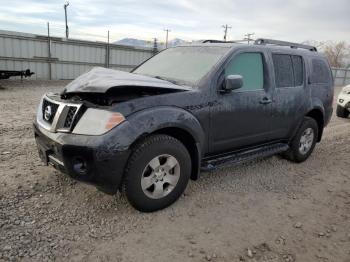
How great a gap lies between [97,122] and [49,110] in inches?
29.9

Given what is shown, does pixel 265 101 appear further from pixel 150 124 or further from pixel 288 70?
pixel 150 124

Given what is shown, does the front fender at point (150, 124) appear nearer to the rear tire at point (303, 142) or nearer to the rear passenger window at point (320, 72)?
the rear tire at point (303, 142)

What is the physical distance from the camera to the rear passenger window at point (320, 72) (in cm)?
538

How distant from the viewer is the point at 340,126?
8.83m

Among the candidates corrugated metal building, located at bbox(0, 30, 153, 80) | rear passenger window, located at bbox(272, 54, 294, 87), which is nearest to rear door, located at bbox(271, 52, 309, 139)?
rear passenger window, located at bbox(272, 54, 294, 87)

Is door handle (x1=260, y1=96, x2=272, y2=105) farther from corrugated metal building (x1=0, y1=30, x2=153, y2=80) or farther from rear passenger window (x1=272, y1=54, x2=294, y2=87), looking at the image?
corrugated metal building (x1=0, y1=30, x2=153, y2=80)

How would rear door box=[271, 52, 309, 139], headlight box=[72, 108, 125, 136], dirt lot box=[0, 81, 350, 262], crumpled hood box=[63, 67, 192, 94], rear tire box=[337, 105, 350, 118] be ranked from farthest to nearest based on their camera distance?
rear tire box=[337, 105, 350, 118]
rear door box=[271, 52, 309, 139]
crumpled hood box=[63, 67, 192, 94]
headlight box=[72, 108, 125, 136]
dirt lot box=[0, 81, 350, 262]

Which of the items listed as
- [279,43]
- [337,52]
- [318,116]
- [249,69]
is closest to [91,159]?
[249,69]

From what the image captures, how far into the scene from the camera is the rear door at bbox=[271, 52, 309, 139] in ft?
→ 15.3

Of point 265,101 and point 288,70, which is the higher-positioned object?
point 288,70

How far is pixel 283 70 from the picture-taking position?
4801 millimetres

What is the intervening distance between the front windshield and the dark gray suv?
15 millimetres

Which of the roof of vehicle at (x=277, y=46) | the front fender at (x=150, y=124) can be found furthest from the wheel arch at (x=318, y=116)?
the front fender at (x=150, y=124)

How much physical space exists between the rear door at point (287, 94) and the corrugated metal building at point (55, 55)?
46.3 ft
